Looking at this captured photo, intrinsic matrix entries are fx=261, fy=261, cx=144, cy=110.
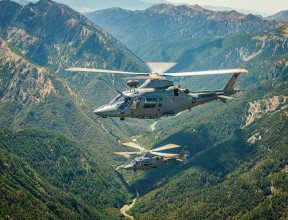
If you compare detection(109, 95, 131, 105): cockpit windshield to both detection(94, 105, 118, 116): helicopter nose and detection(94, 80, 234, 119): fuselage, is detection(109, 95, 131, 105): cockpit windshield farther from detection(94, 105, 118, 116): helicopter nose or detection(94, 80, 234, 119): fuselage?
detection(94, 105, 118, 116): helicopter nose

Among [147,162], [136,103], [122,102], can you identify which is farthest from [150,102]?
[147,162]

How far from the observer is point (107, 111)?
2050 inches

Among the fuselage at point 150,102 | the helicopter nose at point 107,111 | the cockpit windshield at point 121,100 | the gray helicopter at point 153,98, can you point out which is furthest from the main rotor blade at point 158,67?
the helicopter nose at point 107,111

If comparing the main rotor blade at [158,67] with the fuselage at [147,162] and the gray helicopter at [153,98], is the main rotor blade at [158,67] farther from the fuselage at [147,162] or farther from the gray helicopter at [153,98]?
the fuselage at [147,162]

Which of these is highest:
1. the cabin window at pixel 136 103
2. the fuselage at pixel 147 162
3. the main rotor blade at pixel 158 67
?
the main rotor blade at pixel 158 67

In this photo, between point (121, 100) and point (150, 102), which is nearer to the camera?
point (121, 100)

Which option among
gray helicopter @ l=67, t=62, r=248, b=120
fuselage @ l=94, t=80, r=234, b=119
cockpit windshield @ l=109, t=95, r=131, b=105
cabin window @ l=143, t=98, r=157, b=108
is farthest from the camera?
cabin window @ l=143, t=98, r=157, b=108

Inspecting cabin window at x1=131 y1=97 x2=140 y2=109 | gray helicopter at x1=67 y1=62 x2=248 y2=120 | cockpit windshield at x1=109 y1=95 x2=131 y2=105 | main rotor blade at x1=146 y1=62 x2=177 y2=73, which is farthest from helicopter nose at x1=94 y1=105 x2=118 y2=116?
main rotor blade at x1=146 y1=62 x2=177 y2=73

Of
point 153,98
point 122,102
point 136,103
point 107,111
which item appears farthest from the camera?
point 153,98

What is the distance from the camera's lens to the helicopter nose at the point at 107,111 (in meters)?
51.2

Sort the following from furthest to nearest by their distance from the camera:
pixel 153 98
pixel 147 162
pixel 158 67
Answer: pixel 147 162 → pixel 158 67 → pixel 153 98

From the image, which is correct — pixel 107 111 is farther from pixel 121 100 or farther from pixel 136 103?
pixel 136 103

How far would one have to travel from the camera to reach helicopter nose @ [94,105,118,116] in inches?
2016

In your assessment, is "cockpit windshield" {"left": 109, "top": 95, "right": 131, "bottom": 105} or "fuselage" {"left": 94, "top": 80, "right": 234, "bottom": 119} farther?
"cockpit windshield" {"left": 109, "top": 95, "right": 131, "bottom": 105}
